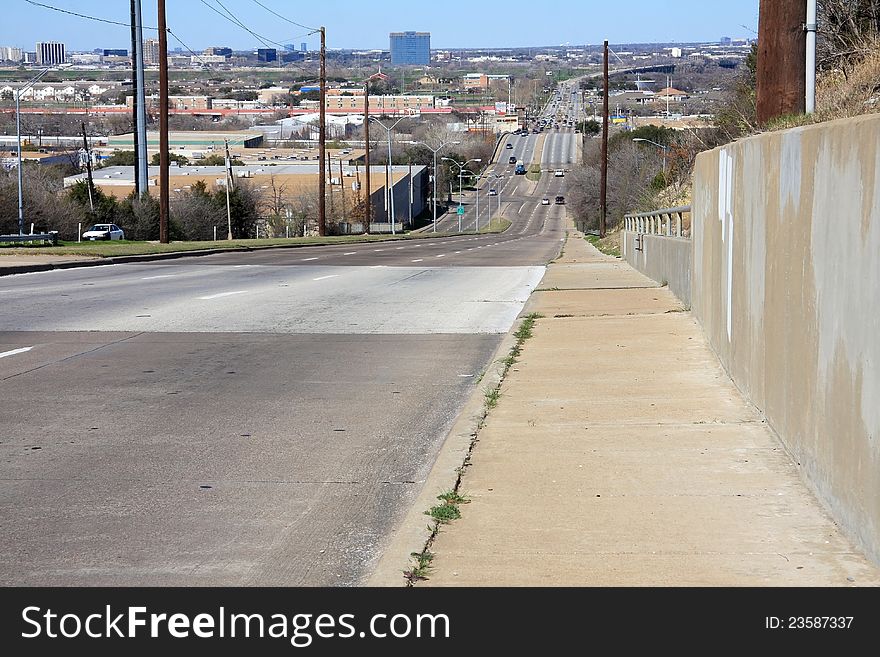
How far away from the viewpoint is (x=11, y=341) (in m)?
13.9

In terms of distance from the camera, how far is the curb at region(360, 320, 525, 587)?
5559 mm

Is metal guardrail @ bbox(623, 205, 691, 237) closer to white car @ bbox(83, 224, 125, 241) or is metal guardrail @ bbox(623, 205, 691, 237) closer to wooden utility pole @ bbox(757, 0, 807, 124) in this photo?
wooden utility pole @ bbox(757, 0, 807, 124)

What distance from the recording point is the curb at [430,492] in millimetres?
5559

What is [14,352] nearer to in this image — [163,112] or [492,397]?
[492,397]

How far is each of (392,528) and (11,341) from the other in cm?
882

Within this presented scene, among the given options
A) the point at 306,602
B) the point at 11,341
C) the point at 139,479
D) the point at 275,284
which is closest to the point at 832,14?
the point at 275,284

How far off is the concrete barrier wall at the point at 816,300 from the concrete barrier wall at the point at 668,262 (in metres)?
6.27

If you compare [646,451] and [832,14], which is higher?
[832,14]

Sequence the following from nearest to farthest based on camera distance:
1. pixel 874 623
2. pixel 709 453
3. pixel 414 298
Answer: pixel 874 623 < pixel 709 453 < pixel 414 298

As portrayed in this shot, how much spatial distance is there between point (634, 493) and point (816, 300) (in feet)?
4.84

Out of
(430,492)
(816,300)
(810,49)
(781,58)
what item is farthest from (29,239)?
(816,300)

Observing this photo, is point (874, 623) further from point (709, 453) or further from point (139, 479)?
point (139, 479)

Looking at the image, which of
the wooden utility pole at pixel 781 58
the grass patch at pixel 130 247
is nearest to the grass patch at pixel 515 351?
the wooden utility pole at pixel 781 58

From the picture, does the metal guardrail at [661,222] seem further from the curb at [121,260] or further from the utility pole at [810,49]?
Result: the curb at [121,260]
